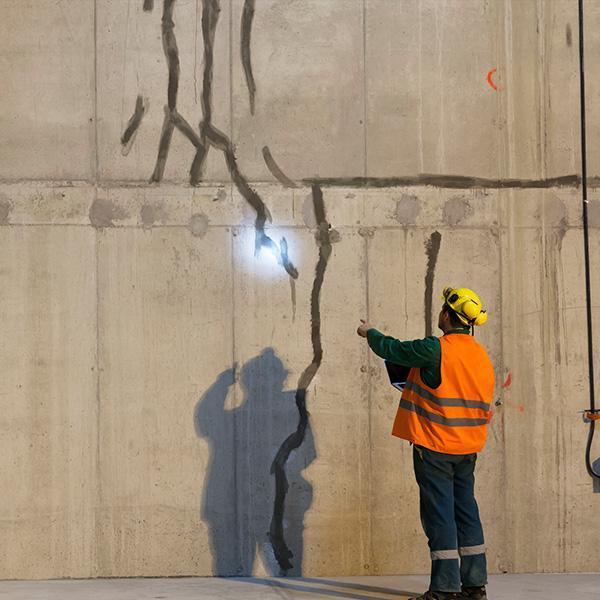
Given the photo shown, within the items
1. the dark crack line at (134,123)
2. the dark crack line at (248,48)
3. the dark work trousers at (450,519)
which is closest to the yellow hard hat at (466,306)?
the dark work trousers at (450,519)

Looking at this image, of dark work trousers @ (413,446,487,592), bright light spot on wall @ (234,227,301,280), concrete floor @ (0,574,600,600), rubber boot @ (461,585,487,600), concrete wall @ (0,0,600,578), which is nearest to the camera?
dark work trousers @ (413,446,487,592)

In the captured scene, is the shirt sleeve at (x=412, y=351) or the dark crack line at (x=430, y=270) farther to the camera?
the dark crack line at (x=430, y=270)

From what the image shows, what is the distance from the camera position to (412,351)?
19.3 feet

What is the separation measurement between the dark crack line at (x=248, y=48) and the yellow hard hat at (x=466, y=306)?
1.79 meters

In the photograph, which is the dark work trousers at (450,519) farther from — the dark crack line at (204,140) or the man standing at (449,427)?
the dark crack line at (204,140)

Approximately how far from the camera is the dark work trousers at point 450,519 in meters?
5.89

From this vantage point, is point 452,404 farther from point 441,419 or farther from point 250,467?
point 250,467

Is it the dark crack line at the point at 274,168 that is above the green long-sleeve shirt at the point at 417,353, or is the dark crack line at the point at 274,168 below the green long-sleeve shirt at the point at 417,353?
above

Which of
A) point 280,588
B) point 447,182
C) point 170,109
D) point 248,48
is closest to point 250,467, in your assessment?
point 280,588

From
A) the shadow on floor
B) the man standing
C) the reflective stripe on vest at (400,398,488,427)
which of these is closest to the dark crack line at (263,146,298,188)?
the man standing

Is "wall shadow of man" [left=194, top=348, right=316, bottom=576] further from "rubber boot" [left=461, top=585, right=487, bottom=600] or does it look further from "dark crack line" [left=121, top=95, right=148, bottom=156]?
"dark crack line" [left=121, top=95, right=148, bottom=156]

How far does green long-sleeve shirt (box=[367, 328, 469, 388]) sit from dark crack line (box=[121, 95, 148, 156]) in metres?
2.01

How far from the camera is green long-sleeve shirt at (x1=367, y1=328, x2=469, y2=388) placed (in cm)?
589

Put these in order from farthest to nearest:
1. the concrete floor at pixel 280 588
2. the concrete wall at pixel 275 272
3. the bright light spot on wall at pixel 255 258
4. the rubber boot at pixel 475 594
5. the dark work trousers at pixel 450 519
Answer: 1. the bright light spot on wall at pixel 255 258
2. the concrete wall at pixel 275 272
3. the concrete floor at pixel 280 588
4. the rubber boot at pixel 475 594
5. the dark work trousers at pixel 450 519
